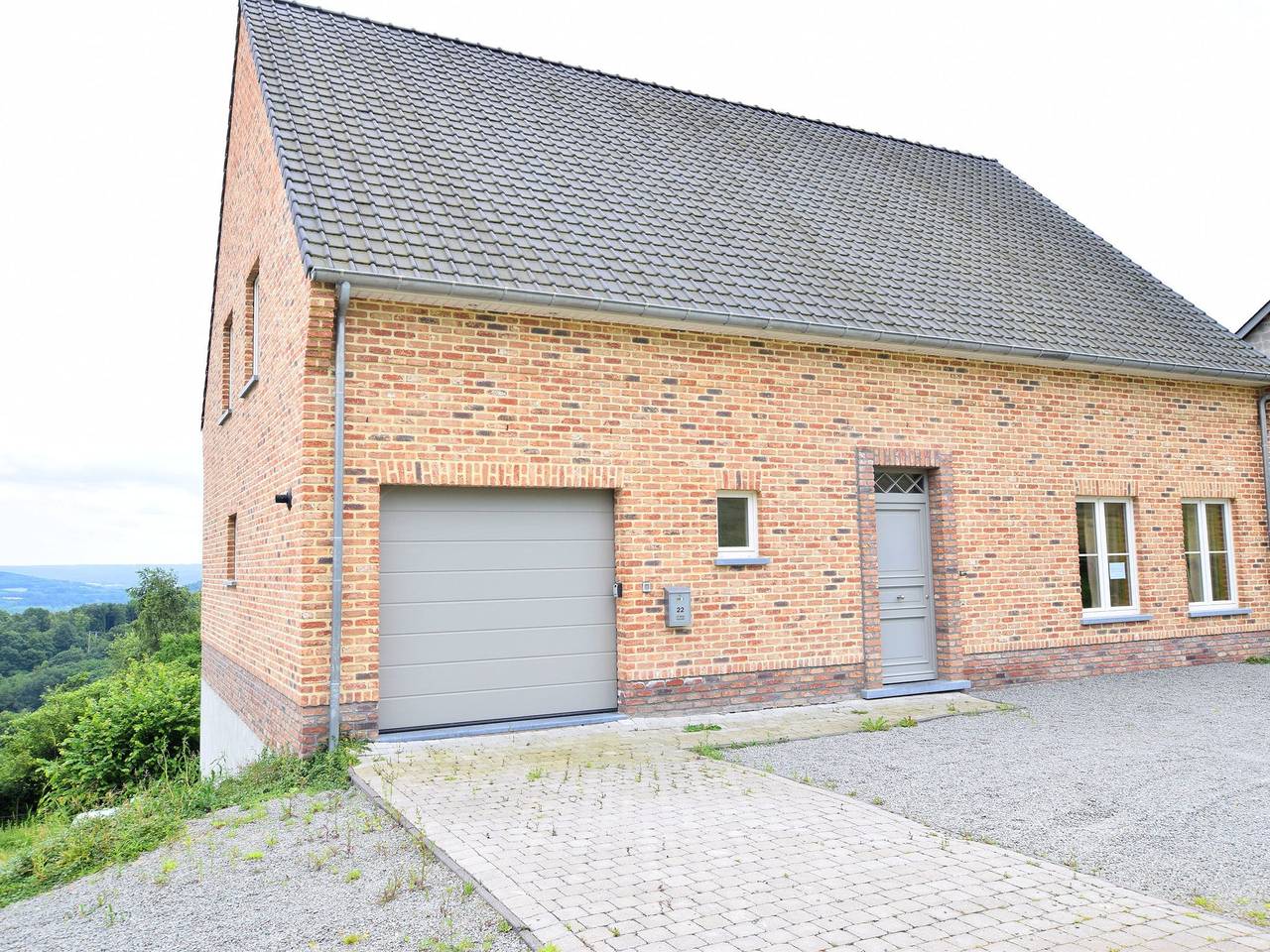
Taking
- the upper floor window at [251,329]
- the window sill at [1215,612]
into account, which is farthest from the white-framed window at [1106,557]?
the upper floor window at [251,329]

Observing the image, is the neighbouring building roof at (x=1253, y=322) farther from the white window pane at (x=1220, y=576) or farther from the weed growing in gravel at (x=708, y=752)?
the weed growing in gravel at (x=708, y=752)

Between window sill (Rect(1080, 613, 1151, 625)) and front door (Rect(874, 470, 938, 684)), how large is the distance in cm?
223

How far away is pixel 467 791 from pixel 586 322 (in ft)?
14.3

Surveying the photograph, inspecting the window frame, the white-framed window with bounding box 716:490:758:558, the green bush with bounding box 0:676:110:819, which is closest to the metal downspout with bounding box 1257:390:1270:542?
the white-framed window with bounding box 716:490:758:558

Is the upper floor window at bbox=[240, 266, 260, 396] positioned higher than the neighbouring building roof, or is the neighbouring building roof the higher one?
the neighbouring building roof

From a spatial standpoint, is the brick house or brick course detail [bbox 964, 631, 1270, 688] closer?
the brick house

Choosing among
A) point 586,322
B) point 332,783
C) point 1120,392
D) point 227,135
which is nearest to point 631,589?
point 586,322

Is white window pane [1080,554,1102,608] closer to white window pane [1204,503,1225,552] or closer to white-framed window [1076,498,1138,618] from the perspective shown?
white-framed window [1076,498,1138,618]

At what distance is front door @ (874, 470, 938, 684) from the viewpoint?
10133 mm

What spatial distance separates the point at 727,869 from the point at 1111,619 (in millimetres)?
8500

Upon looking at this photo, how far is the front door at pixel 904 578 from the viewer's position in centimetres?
1013

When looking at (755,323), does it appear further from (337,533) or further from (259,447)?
(259,447)

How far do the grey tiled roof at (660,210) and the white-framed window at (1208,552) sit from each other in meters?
1.84

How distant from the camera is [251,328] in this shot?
35.3 ft
